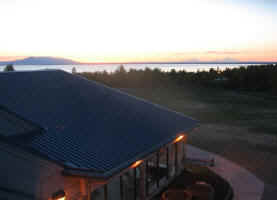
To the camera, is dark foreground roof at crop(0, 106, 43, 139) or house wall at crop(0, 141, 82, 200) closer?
house wall at crop(0, 141, 82, 200)

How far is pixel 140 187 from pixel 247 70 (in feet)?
205

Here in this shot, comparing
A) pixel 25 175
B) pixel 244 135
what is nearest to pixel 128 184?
pixel 25 175

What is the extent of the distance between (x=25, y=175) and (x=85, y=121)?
10.9ft

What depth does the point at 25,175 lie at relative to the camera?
6.04 m

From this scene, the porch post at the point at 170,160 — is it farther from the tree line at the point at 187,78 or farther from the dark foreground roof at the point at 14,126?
the tree line at the point at 187,78

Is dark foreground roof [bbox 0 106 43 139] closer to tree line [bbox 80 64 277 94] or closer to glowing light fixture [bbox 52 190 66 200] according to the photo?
glowing light fixture [bbox 52 190 66 200]

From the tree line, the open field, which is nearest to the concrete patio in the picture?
the open field

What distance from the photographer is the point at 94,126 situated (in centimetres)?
898

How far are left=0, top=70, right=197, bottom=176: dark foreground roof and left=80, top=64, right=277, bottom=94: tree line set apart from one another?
1988 inches

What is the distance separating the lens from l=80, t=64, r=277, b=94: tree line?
59312mm

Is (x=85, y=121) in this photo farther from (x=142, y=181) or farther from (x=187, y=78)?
(x=187, y=78)

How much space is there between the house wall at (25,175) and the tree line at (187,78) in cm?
5688

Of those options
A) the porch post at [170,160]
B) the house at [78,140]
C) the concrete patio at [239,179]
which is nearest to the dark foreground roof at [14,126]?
the house at [78,140]

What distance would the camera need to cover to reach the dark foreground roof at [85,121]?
7.08 metres
